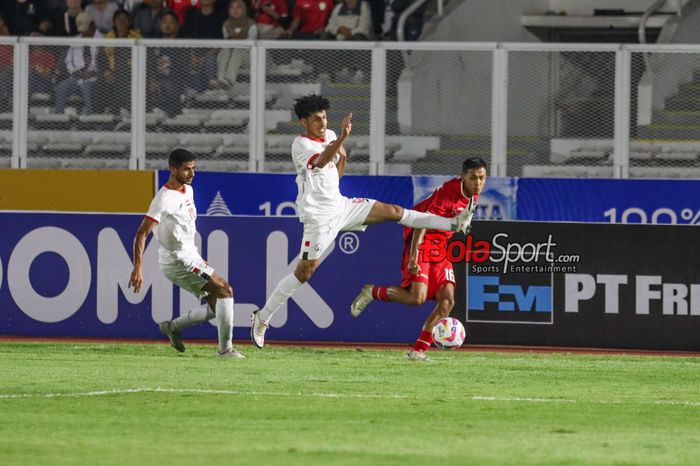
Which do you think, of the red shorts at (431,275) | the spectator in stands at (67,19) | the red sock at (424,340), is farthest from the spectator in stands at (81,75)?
the red sock at (424,340)

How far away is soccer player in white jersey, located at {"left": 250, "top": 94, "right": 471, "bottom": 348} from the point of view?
14.0m

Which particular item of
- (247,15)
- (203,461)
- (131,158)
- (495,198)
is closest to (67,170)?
(131,158)

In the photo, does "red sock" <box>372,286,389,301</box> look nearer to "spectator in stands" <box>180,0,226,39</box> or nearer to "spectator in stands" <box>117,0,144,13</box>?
"spectator in stands" <box>180,0,226,39</box>

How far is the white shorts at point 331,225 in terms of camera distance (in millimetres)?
14227

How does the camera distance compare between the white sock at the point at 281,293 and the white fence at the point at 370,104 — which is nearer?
the white sock at the point at 281,293

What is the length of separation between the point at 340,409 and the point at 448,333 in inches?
143

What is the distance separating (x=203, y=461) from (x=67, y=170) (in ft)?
40.0

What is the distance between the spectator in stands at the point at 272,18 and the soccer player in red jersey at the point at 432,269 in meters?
7.35

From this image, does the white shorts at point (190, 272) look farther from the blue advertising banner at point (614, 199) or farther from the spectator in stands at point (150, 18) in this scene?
the spectator in stands at point (150, 18)

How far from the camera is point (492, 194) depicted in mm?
19812

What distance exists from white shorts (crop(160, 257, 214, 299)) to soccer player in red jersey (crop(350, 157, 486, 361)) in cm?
159

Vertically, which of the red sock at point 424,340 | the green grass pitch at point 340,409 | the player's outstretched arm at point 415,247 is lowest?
the green grass pitch at point 340,409

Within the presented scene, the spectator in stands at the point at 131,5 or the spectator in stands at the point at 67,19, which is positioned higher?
the spectator in stands at the point at 131,5

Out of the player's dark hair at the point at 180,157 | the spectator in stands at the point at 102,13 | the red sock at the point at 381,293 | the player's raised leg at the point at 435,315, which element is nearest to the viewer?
the player's dark hair at the point at 180,157
